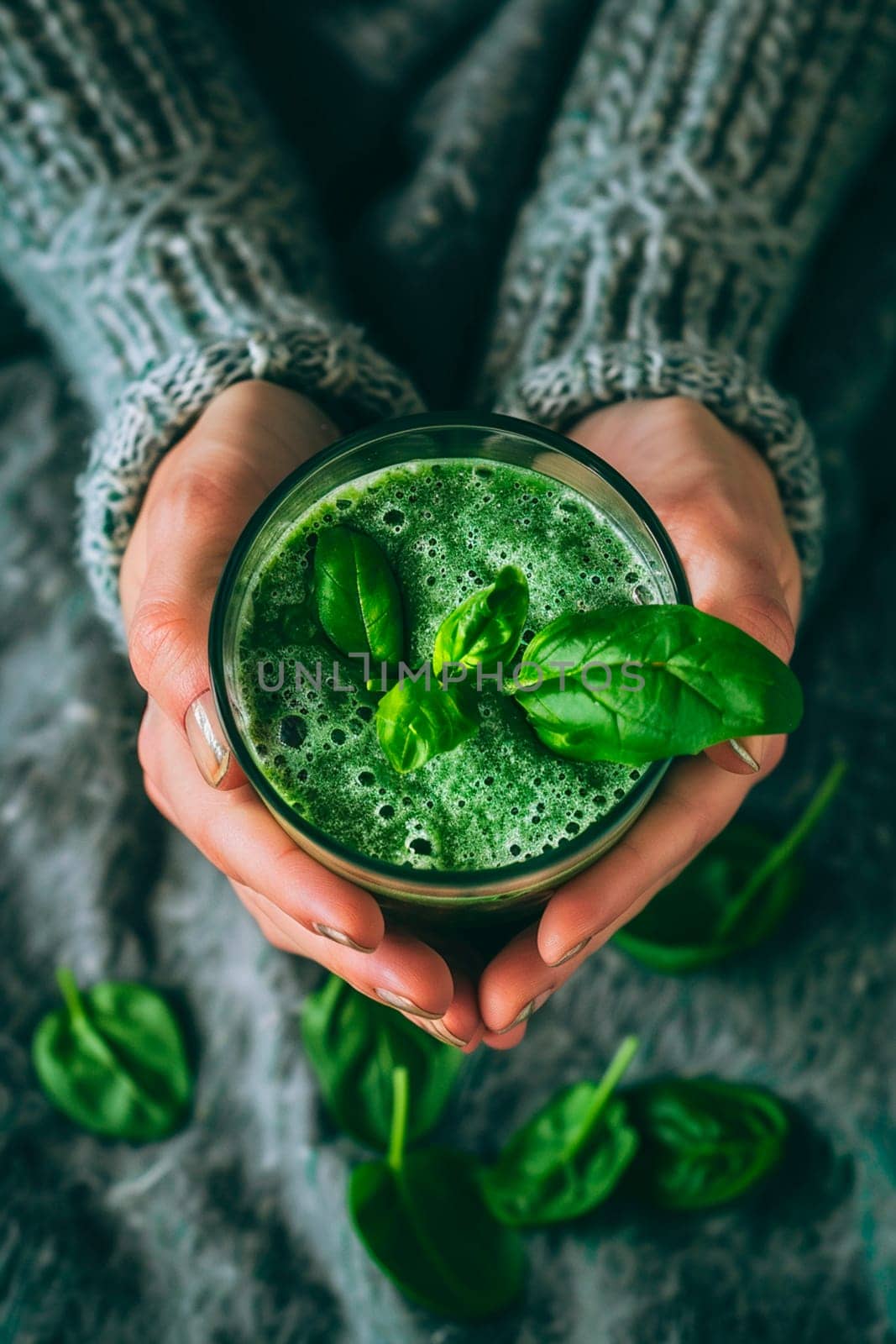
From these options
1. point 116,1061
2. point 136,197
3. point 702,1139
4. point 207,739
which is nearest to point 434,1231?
point 702,1139

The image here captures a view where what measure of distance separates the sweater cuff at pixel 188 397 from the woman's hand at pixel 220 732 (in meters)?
0.04

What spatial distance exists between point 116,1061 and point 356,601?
84cm

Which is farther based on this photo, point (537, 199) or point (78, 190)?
point (537, 199)

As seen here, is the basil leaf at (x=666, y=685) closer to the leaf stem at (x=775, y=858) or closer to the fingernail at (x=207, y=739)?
the fingernail at (x=207, y=739)

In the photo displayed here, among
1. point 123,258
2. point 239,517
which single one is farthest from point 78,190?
point 239,517

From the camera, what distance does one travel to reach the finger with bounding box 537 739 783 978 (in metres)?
0.81

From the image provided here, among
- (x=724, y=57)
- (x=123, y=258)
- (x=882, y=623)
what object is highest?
(x=123, y=258)

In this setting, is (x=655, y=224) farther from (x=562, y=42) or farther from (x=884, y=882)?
(x=884, y=882)

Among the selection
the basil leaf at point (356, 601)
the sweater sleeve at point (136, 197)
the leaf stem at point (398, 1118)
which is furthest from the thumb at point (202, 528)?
the leaf stem at point (398, 1118)

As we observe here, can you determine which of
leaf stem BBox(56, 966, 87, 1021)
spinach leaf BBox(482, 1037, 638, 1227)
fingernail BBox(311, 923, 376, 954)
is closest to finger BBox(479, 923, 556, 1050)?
fingernail BBox(311, 923, 376, 954)

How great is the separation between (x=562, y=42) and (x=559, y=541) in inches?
46.8

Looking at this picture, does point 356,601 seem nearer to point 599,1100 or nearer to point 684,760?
point 684,760

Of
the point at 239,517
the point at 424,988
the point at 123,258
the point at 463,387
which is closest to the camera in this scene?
the point at 424,988

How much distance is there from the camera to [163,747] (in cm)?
101
